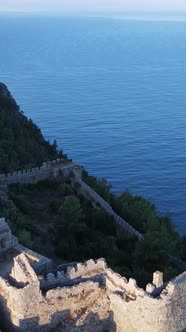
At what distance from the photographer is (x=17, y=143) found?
61.9 meters

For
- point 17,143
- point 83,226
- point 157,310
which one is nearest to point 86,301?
point 157,310

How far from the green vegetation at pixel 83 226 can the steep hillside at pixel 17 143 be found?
0.22 m

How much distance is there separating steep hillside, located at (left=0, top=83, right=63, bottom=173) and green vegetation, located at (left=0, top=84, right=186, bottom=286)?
0.73 ft

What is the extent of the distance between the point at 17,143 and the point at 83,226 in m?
23.0

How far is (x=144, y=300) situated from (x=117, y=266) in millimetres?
13600

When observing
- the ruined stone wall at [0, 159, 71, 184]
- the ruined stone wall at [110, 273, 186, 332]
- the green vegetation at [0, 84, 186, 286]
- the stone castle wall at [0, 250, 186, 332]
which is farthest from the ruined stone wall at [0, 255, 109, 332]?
the ruined stone wall at [0, 159, 71, 184]

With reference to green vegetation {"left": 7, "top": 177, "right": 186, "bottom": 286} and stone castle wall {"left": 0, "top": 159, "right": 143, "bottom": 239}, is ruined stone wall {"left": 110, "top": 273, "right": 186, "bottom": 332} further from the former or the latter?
stone castle wall {"left": 0, "top": 159, "right": 143, "bottom": 239}

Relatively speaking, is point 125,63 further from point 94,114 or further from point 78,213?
point 78,213

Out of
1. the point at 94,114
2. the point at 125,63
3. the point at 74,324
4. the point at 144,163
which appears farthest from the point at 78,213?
the point at 125,63

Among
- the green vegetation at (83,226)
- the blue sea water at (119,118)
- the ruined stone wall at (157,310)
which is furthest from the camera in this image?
the blue sea water at (119,118)

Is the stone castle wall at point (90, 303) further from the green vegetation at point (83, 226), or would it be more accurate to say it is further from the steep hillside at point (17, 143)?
the steep hillside at point (17, 143)

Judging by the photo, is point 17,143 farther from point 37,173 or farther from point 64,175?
point 37,173

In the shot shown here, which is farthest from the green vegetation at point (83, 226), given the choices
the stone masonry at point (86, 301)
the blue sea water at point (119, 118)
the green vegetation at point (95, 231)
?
the blue sea water at point (119, 118)

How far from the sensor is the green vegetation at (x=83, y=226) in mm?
37219
